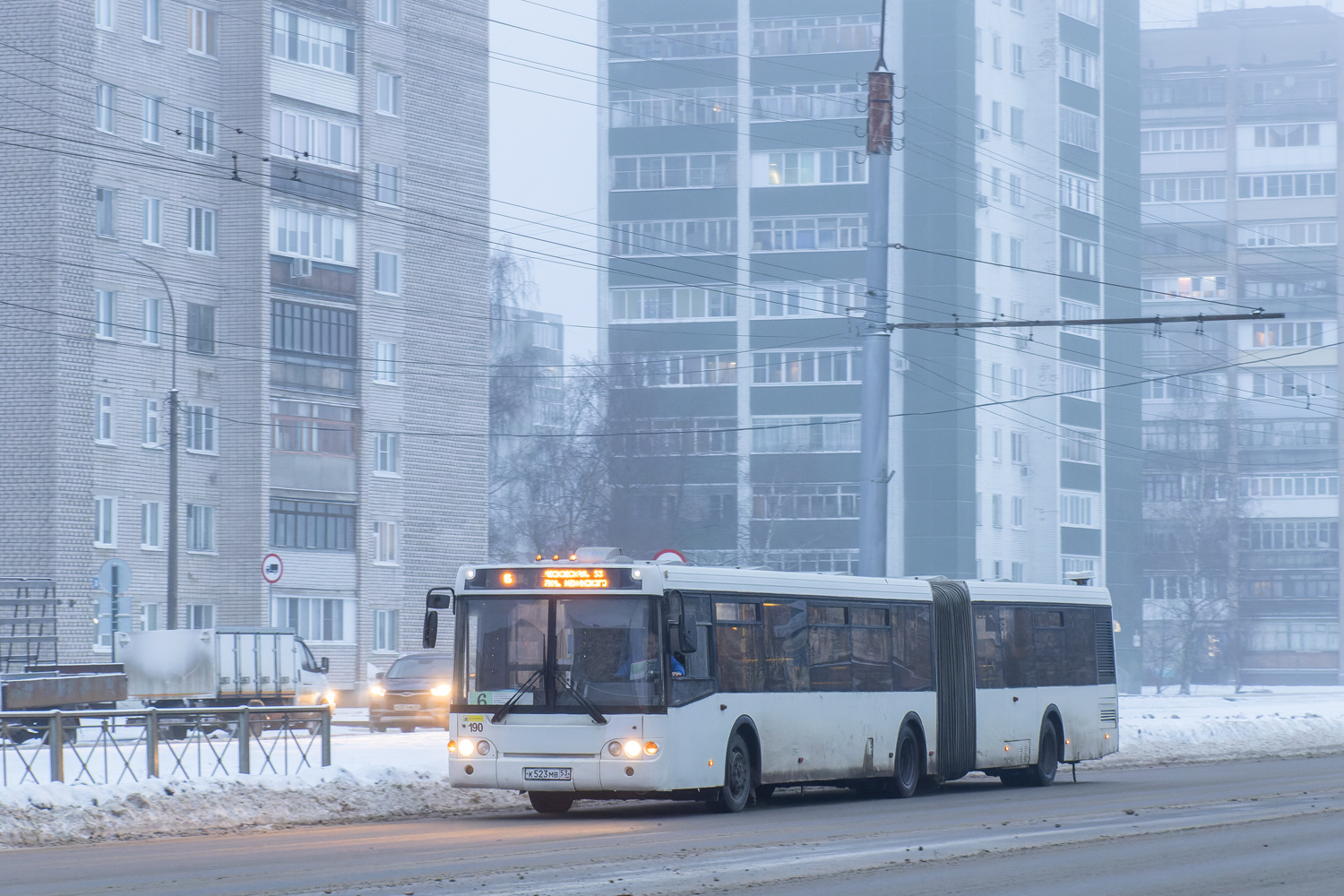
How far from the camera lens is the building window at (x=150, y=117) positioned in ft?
190

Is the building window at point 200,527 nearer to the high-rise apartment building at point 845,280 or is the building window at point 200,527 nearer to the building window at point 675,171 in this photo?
the high-rise apartment building at point 845,280

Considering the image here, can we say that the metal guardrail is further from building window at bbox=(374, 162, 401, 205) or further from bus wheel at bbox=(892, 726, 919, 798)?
building window at bbox=(374, 162, 401, 205)

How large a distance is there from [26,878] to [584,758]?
6923mm

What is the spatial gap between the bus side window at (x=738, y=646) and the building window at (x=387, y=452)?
45687 millimetres

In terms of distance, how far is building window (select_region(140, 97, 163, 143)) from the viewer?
190 ft

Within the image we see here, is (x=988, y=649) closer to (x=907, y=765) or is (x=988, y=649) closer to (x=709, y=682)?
(x=907, y=765)

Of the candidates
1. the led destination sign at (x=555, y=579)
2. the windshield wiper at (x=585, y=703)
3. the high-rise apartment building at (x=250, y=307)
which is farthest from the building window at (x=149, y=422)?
the windshield wiper at (x=585, y=703)

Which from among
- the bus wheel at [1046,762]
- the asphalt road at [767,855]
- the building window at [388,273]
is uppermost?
the building window at [388,273]

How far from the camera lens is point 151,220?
5878cm

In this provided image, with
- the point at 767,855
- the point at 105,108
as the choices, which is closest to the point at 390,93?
the point at 105,108

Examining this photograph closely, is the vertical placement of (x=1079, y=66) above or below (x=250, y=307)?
above

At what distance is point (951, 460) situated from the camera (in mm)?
88562

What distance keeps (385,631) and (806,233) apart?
35.3m

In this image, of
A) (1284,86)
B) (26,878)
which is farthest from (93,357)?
(1284,86)
